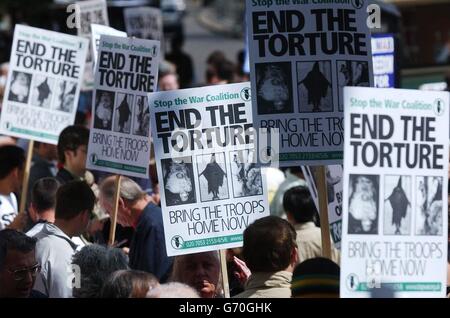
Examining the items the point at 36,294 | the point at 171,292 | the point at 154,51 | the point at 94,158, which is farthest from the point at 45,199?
the point at 171,292

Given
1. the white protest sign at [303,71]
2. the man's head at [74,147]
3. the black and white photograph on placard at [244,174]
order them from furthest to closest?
the man's head at [74,147] < the black and white photograph on placard at [244,174] < the white protest sign at [303,71]

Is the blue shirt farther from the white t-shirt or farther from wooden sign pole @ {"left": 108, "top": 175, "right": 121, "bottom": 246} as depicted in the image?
the white t-shirt

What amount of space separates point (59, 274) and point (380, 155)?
2456 millimetres

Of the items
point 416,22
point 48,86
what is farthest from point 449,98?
point 416,22

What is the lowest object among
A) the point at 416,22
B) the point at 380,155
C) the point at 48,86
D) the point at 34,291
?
the point at 34,291

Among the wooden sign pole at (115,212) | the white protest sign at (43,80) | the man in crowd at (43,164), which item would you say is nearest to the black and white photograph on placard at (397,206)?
the wooden sign pole at (115,212)

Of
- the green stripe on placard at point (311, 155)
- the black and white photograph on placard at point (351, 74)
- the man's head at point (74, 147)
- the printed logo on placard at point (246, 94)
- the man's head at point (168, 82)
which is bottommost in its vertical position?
the green stripe on placard at point (311, 155)

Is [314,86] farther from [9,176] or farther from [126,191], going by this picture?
[9,176]

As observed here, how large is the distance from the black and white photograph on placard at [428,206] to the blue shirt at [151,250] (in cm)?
286

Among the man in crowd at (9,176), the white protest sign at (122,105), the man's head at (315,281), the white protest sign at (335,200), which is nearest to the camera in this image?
the man's head at (315,281)

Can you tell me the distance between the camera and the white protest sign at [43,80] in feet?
33.4

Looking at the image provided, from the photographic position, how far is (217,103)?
23.6 feet

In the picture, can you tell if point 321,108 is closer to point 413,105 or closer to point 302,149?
point 302,149

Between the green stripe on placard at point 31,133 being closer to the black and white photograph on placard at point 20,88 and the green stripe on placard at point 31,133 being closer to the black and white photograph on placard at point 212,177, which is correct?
the black and white photograph on placard at point 20,88
